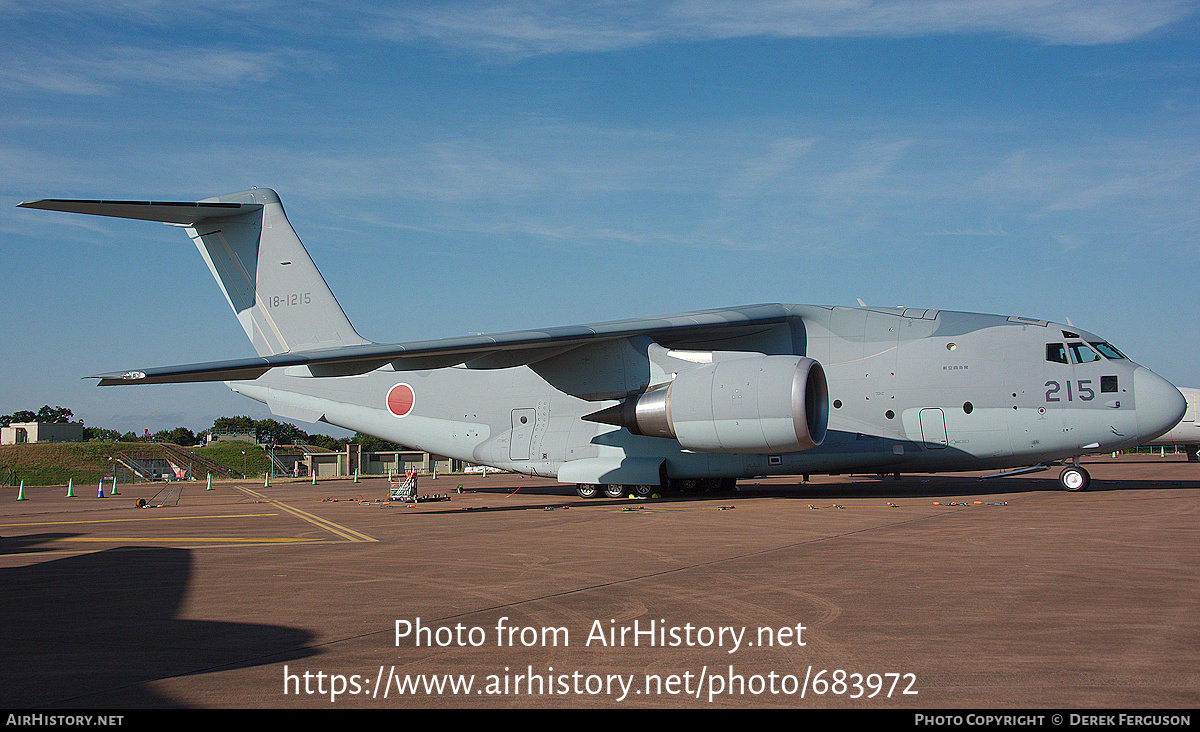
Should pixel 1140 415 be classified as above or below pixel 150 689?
above

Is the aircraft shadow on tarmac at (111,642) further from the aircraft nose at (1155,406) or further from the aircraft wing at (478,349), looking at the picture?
the aircraft nose at (1155,406)

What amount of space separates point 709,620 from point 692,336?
1198cm

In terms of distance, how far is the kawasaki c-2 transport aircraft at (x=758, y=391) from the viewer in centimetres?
1401

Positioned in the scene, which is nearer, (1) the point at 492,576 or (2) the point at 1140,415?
(1) the point at 492,576

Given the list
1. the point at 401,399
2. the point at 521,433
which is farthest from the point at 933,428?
the point at 401,399

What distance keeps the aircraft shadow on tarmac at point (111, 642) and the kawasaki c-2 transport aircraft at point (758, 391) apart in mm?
6617

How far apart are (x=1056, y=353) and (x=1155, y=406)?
5.73 ft

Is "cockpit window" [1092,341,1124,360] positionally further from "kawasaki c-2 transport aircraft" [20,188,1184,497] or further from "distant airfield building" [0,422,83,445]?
"distant airfield building" [0,422,83,445]

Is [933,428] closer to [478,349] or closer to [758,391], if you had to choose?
[758,391]

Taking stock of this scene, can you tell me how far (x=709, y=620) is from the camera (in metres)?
Result: 5.07

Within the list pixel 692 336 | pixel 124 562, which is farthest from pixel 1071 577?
pixel 692 336

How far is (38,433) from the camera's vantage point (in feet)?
188

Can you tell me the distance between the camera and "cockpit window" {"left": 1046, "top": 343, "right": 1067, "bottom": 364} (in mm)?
14852
